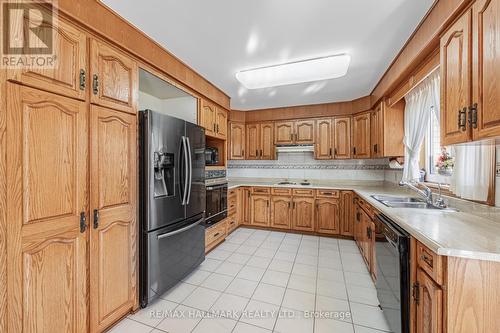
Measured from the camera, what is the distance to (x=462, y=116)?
1.26 metres

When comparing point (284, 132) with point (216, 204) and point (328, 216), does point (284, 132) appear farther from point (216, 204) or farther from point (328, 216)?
point (216, 204)

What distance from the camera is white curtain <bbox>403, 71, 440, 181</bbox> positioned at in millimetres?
2068

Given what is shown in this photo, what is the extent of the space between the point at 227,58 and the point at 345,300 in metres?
2.67

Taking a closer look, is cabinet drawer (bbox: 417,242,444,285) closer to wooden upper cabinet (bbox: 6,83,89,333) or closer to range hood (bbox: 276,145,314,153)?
wooden upper cabinet (bbox: 6,83,89,333)

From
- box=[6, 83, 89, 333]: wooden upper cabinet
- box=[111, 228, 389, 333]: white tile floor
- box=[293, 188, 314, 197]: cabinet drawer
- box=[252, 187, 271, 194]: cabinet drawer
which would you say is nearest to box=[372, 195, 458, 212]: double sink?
box=[111, 228, 389, 333]: white tile floor

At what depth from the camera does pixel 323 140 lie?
3900 mm

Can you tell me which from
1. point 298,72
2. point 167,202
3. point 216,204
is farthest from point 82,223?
point 298,72

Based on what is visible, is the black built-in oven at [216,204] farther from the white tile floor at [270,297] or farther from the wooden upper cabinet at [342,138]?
the wooden upper cabinet at [342,138]

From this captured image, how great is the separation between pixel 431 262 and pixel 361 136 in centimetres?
286

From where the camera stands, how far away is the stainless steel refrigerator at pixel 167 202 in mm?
1785

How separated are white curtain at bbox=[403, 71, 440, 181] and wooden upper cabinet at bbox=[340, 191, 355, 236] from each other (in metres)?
0.99

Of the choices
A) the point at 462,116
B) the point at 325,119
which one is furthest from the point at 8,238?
the point at 325,119

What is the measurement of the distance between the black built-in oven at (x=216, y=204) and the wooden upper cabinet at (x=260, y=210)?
85 centimetres

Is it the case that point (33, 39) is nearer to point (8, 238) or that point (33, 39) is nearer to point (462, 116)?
point (8, 238)
